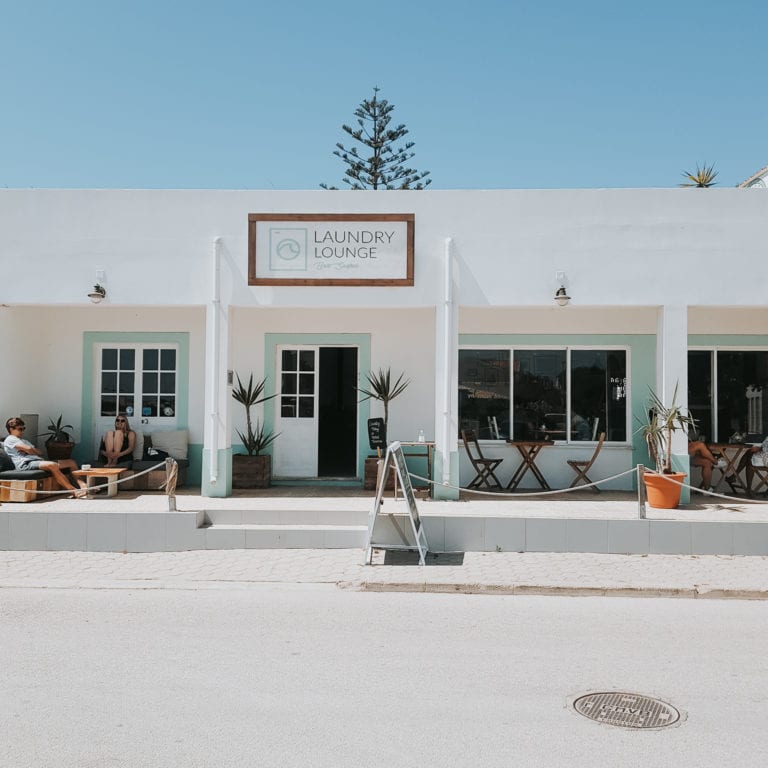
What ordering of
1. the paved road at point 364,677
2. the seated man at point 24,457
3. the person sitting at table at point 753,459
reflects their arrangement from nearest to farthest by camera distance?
the paved road at point 364,677 → the seated man at point 24,457 → the person sitting at table at point 753,459

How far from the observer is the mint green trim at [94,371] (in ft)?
39.7

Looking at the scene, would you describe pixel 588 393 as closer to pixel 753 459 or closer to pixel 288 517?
pixel 753 459

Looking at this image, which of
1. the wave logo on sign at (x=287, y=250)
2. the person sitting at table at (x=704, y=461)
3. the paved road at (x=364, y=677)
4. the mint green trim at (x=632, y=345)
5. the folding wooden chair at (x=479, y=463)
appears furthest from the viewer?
the mint green trim at (x=632, y=345)

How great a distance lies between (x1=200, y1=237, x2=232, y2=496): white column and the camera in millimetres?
10305

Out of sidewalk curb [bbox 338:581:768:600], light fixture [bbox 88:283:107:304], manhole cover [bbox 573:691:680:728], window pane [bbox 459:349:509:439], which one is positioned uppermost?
light fixture [bbox 88:283:107:304]

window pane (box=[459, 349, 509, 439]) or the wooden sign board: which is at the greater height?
window pane (box=[459, 349, 509, 439])

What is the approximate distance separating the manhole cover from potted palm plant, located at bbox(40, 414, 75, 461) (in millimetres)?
9129

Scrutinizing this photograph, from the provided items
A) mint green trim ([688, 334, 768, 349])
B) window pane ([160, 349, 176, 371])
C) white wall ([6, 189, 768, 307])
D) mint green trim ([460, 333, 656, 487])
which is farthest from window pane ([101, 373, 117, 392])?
mint green trim ([688, 334, 768, 349])

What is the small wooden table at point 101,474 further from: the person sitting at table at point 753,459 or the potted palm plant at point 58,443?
the person sitting at table at point 753,459

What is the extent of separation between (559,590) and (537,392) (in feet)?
17.2

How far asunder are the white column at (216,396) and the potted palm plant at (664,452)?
5.37 m

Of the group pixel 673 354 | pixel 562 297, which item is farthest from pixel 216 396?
pixel 673 354

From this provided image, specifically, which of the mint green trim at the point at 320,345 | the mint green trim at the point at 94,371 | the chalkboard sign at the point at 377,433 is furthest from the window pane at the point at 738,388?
the mint green trim at the point at 94,371

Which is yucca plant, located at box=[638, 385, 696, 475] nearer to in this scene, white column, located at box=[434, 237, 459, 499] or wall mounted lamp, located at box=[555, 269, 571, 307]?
wall mounted lamp, located at box=[555, 269, 571, 307]
